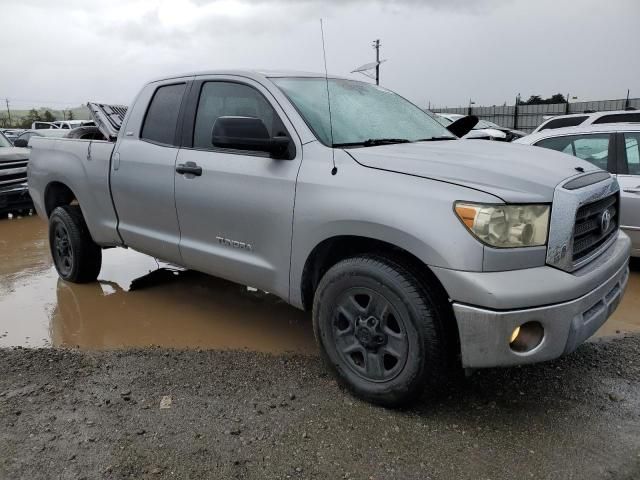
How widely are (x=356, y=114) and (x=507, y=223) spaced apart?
58.1 inches

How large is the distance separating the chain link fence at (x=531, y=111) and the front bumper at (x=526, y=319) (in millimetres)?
21217

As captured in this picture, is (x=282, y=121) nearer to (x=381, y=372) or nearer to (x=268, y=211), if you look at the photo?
(x=268, y=211)

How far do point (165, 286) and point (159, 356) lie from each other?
70.3 inches

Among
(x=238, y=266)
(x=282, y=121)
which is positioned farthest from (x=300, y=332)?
(x=282, y=121)

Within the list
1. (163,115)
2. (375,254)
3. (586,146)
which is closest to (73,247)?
(163,115)

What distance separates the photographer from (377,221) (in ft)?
9.59

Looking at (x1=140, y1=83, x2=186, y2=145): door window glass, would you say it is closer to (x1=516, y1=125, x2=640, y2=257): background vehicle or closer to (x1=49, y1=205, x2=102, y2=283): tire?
(x1=49, y1=205, x2=102, y2=283): tire

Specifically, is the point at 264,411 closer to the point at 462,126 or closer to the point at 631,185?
the point at 462,126

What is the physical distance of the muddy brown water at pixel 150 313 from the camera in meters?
→ 4.32

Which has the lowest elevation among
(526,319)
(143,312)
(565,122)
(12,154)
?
(143,312)

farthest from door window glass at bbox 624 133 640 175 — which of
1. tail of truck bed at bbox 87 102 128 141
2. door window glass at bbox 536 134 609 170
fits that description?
tail of truck bed at bbox 87 102 128 141

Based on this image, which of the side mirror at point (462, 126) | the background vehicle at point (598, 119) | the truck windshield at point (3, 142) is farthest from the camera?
the truck windshield at point (3, 142)

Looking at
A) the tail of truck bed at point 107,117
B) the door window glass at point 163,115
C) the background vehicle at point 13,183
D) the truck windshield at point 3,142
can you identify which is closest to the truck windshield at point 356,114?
the door window glass at point 163,115

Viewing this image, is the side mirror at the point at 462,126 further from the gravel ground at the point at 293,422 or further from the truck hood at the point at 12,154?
the truck hood at the point at 12,154
